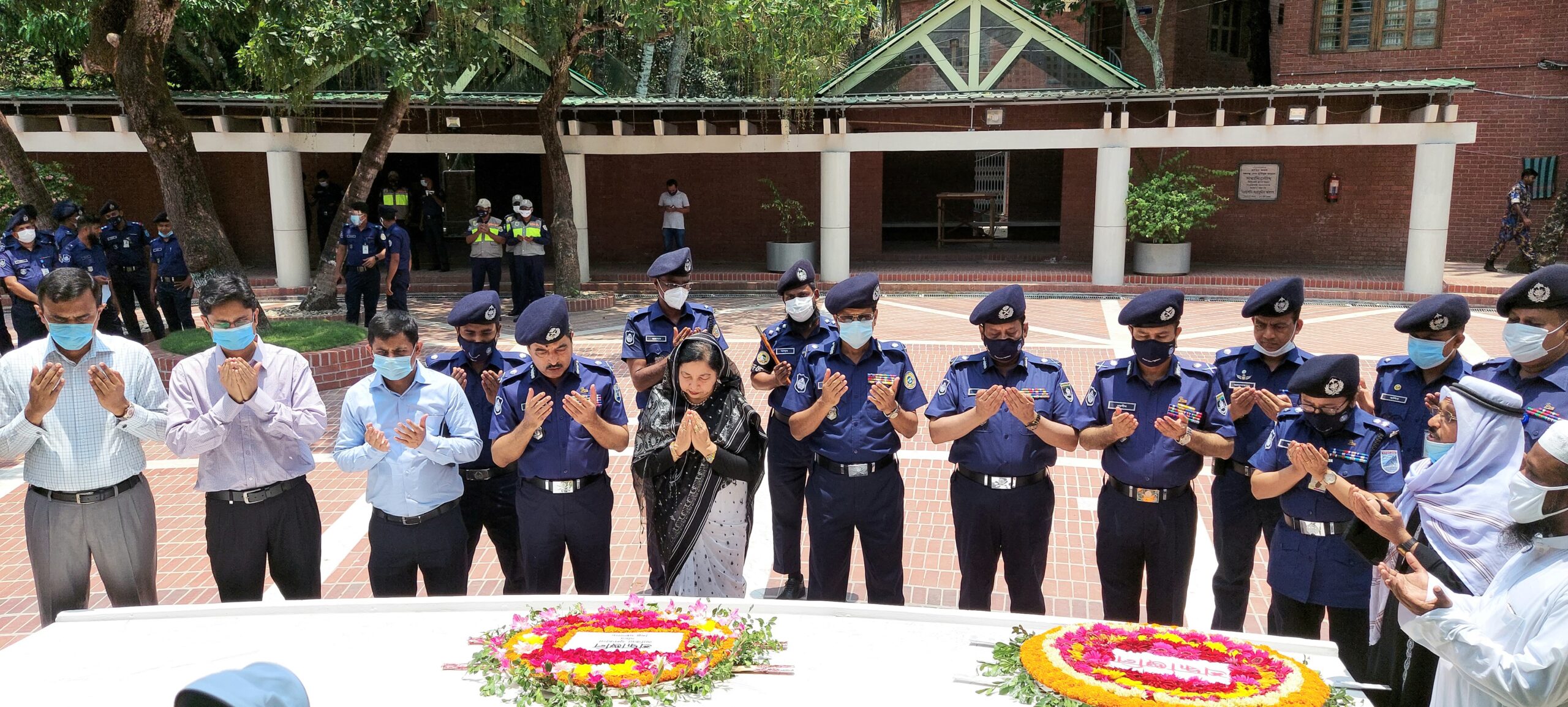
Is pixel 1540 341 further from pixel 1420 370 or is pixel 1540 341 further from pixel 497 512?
pixel 497 512

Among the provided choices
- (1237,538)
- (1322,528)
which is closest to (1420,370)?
(1237,538)

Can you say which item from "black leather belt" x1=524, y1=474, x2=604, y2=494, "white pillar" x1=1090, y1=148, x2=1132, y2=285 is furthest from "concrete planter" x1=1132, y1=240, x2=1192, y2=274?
"black leather belt" x1=524, y1=474, x2=604, y2=494

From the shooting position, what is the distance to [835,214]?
16.8 m

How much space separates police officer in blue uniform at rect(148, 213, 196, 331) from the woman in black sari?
8845 mm

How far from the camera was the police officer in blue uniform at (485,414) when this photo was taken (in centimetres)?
480

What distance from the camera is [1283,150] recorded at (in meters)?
18.4

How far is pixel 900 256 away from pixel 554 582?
16.0 metres

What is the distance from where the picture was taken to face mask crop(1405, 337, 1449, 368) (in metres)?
4.61

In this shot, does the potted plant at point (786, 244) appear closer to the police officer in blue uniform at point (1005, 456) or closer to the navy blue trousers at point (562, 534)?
the police officer in blue uniform at point (1005, 456)

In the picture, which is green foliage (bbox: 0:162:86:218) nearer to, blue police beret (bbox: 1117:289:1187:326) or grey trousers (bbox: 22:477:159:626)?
grey trousers (bbox: 22:477:159:626)

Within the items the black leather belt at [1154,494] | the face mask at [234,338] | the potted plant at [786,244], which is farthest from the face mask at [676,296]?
the potted plant at [786,244]

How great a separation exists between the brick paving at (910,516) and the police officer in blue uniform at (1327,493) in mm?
1080

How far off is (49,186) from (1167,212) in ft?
54.9

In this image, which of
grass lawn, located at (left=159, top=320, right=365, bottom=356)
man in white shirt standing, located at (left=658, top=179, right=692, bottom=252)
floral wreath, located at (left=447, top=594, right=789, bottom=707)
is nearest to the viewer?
floral wreath, located at (left=447, top=594, right=789, bottom=707)
